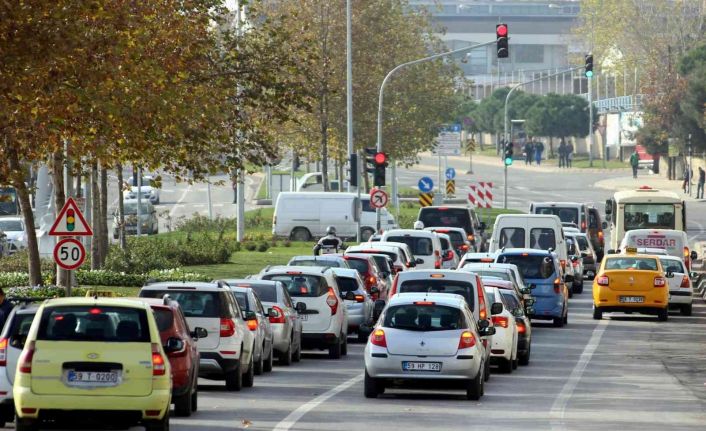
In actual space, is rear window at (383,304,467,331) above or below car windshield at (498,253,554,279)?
above

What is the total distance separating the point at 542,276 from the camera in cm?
3650

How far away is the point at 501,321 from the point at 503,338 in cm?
25

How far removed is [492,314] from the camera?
2552cm

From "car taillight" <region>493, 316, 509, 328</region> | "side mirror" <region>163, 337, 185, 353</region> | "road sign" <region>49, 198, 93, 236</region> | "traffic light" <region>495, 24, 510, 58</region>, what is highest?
"traffic light" <region>495, 24, 510, 58</region>

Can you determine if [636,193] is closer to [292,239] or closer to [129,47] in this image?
[292,239]

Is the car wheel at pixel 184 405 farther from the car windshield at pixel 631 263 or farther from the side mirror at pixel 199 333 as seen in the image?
the car windshield at pixel 631 263

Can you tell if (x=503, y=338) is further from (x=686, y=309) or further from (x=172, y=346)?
(x=686, y=309)

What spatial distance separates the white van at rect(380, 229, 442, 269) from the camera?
149ft

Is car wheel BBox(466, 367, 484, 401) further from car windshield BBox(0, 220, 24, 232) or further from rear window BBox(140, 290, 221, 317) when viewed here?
car windshield BBox(0, 220, 24, 232)

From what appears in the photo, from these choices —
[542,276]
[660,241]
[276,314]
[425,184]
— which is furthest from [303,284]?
[425,184]

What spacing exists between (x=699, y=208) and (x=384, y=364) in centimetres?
7351

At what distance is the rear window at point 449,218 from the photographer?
56281 millimetres

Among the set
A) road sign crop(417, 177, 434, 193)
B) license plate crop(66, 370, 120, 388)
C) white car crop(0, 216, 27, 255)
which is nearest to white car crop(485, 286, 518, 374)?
license plate crop(66, 370, 120, 388)

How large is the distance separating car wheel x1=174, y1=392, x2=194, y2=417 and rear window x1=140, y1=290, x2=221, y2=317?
3084mm
